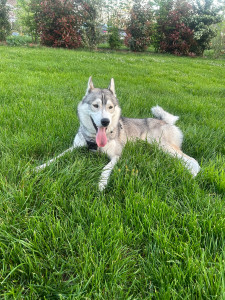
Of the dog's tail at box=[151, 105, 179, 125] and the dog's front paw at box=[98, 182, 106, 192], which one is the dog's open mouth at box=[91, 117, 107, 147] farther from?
the dog's tail at box=[151, 105, 179, 125]

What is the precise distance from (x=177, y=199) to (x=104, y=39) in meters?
17.1

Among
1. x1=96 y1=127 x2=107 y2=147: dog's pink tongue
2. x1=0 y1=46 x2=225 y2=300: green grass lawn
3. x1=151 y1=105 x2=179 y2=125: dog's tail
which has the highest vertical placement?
x1=151 y1=105 x2=179 y2=125: dog's tail

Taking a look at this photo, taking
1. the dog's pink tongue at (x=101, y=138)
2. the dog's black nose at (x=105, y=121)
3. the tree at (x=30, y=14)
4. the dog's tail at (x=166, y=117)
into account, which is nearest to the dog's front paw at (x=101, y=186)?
the dog's pink tongue at (x=101, y=138)

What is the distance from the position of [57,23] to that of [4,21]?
4066mm

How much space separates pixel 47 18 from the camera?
49.3ft

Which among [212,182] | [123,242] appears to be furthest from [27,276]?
[212,182]

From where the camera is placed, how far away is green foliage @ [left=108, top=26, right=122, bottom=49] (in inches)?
658

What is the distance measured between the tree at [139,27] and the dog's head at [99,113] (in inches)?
604

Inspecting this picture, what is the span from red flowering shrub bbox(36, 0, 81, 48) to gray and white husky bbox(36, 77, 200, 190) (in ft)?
46.7

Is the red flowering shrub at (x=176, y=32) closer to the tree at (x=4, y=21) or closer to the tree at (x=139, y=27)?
the tree at (x=139, y=27)

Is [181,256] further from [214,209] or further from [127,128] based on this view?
[127,128]

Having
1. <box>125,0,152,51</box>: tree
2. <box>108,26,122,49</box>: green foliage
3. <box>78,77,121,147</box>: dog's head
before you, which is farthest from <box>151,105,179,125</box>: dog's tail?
<box>108,26,122,49</box>: green foliage

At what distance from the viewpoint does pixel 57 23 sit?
14977mm

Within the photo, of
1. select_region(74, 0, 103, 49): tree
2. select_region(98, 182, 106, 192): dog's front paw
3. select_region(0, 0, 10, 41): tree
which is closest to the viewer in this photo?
select_region(98, 182, 106, 192): dog's front paw
